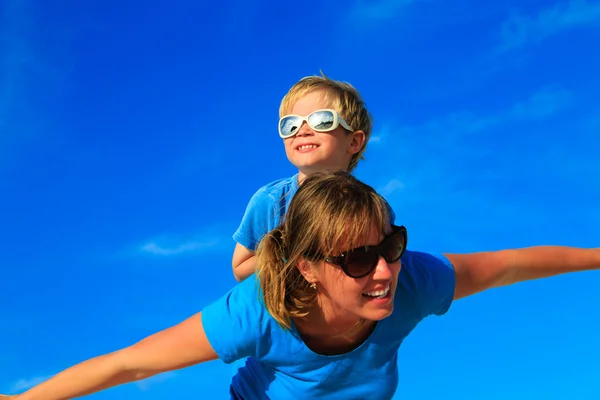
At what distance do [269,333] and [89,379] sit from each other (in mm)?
1332

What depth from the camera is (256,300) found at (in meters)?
5.06

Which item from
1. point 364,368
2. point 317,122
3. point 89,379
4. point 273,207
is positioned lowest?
point 364,368

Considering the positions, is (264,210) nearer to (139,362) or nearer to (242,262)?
(242,262)

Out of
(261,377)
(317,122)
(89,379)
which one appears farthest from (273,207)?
(89,379)

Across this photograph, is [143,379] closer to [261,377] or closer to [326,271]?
[261,377]

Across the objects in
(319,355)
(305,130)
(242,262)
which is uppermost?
(305,130)

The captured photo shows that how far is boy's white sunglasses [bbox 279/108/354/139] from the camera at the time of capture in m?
6.93

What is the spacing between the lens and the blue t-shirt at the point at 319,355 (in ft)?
16.4

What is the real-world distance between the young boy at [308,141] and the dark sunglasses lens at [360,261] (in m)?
1.97

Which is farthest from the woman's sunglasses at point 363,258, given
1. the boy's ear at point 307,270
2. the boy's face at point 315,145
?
A: the boy's face at point 315,145

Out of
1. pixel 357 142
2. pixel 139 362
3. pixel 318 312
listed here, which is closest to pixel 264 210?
pixel 357 142

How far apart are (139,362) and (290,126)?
2886mm

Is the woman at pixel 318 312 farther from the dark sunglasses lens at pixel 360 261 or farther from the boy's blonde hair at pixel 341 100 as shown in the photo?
the boy's blonde hair at pixel 341 100

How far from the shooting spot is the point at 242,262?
7445 mm
